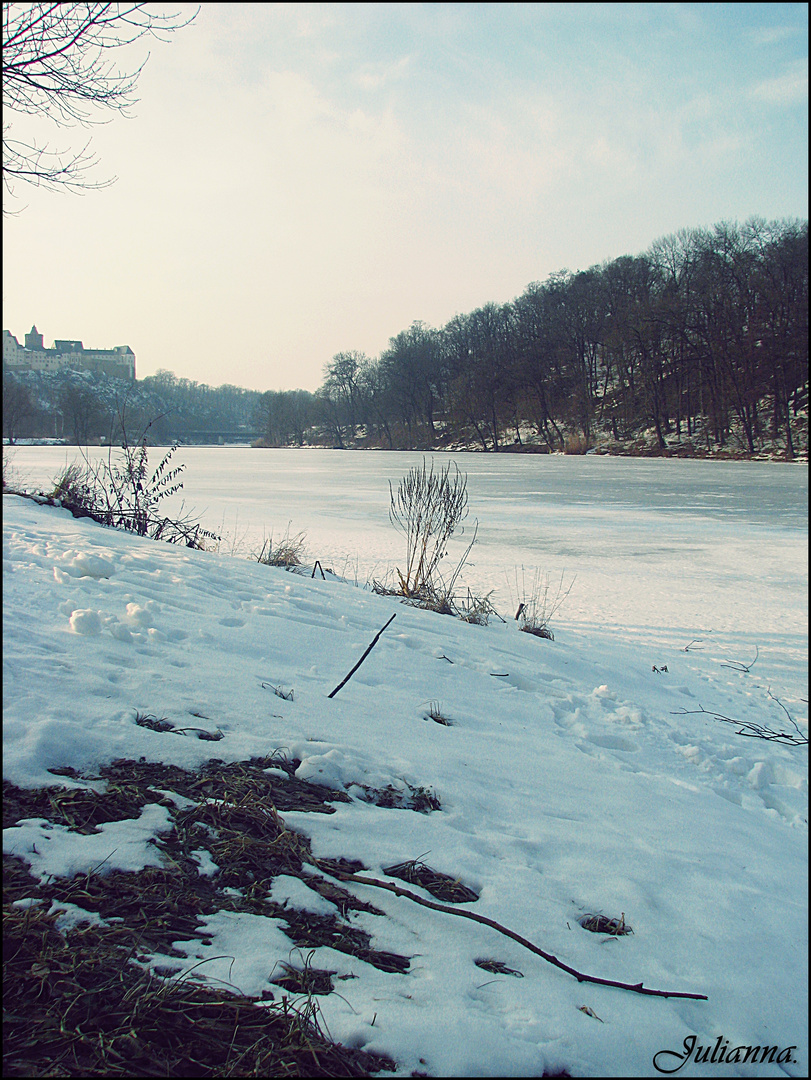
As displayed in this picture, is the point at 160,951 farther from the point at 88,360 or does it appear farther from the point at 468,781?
the point at 88,360

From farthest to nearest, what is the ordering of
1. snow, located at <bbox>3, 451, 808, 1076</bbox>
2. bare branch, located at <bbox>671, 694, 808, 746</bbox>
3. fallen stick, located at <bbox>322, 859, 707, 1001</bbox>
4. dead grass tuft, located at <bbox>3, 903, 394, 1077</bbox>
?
bare branch, located at <bbox>671, 694, 808, 746</bbox>
fallen stick, located at <bbox>322, 859, 707, 1001</bbox>
snow, located at <bbox>3, 451, 808, 1076</bbox>
dead grass tuft, located at <bbox>3, 903, 394, 1077</bbox>

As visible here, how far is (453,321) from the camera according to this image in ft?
97.4

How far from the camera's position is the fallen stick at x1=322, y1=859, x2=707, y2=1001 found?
5.51 feet

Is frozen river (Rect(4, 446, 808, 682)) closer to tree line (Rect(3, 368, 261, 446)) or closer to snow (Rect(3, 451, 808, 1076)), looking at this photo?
snow (Rect(3, 451, 808, 1076))

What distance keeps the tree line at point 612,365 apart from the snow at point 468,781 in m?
1.46

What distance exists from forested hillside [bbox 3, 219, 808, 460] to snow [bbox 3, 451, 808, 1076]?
3.92ft

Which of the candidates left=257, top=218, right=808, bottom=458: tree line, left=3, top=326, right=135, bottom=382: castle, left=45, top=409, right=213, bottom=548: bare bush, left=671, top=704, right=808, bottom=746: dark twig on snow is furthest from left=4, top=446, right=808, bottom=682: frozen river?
left=3, top=326, right=135, bottom=382: castle

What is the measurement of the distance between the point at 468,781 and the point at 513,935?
1.01 m

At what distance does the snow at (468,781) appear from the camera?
1570mm

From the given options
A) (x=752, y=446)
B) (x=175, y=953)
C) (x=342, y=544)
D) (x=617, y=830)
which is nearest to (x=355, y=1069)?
(x=175, y=953)

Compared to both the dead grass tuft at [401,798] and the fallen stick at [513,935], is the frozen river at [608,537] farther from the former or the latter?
the dead grass tuft at [401,798]

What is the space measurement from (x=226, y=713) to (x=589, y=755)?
1.88 metres

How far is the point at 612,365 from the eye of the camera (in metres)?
32.7

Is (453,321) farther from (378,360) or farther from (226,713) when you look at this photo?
(226,713)
